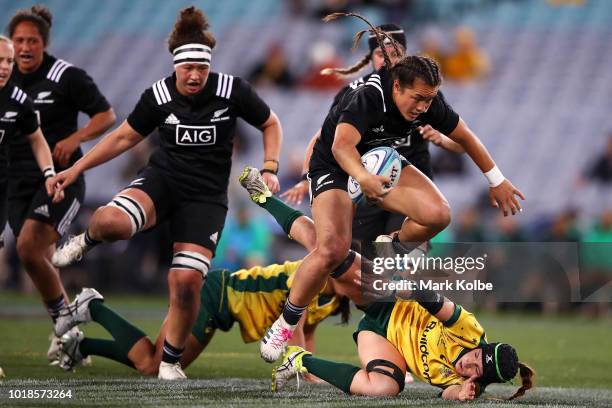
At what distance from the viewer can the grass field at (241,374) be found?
566 cm

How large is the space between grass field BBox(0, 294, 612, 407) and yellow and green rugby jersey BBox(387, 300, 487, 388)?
0.50 ft

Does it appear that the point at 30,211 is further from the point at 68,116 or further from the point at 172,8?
the point at 172,8

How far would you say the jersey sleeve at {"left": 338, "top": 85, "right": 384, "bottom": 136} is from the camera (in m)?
5.99

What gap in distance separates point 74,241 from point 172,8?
15.2 meters

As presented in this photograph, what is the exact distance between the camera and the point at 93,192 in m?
17.2

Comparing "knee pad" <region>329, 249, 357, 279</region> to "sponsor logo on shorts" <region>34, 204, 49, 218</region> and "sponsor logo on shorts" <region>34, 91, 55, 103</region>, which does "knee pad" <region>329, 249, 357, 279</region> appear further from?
"sponsor logo on shorts" <region>34, 91, 55, 103</region>

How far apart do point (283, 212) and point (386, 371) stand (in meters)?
1.49

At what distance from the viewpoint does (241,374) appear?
23.9ft

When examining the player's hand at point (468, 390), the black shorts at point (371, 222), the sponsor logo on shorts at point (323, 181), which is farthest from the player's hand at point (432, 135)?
the player's hand at point (468, 390)

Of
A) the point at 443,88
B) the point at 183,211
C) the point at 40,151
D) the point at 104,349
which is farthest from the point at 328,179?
the point at 443,88

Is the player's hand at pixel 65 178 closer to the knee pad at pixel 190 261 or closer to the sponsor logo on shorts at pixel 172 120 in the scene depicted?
the sponsor logo on shorts at pixel 172 120

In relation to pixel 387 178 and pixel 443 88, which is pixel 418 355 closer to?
pixel 387 178

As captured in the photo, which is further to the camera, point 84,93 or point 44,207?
point 84,93

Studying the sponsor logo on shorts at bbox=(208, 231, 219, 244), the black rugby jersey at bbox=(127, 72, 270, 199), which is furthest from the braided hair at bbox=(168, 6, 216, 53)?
the sponsor logo on shorts at bbox=(208, 231, 219, 244)
